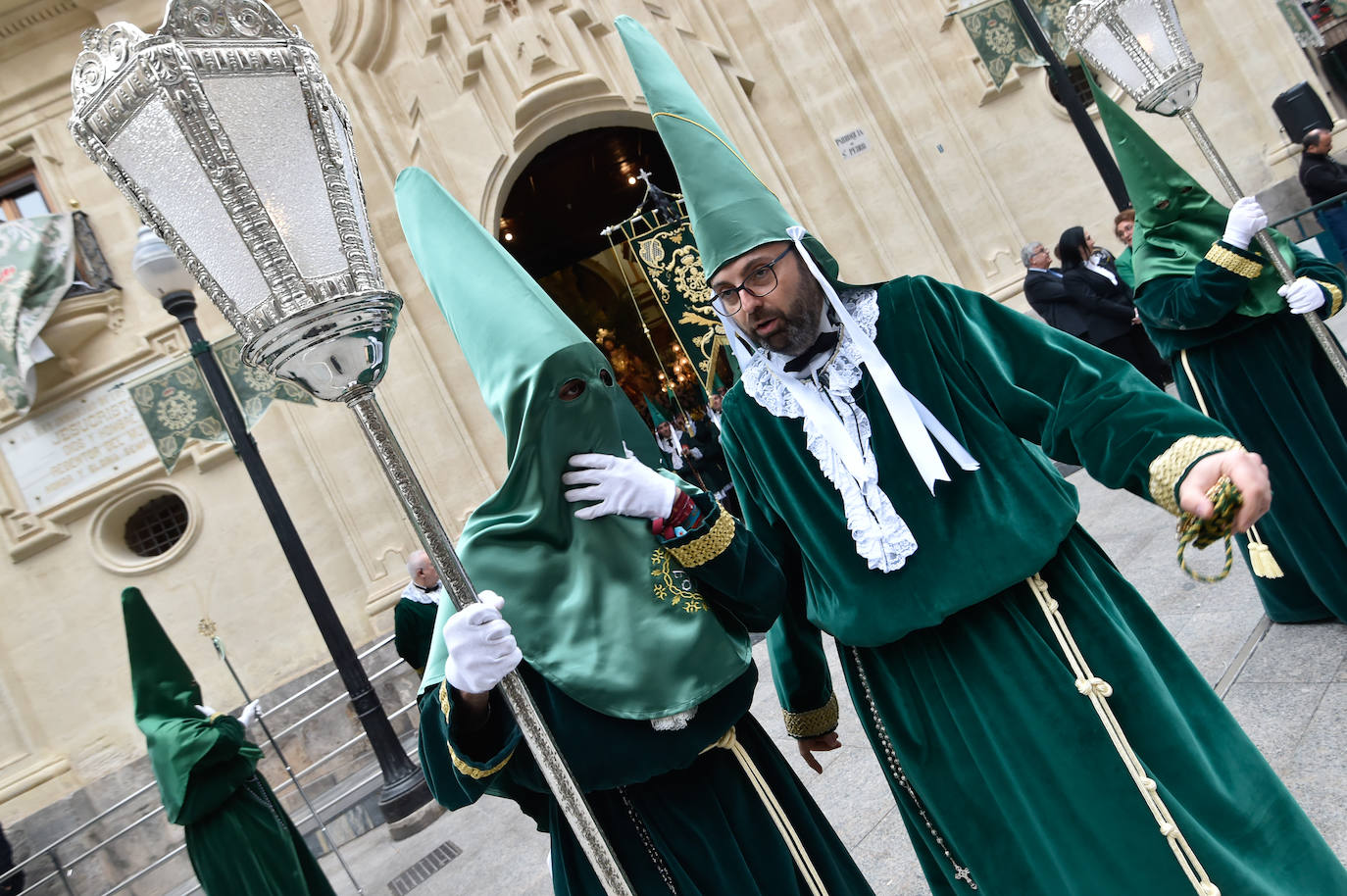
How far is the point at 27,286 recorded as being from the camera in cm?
990

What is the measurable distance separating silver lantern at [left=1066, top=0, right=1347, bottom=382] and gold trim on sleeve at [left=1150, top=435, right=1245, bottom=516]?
2318 mm

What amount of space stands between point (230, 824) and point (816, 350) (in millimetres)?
3967

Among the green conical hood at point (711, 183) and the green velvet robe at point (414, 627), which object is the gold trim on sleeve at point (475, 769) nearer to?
the green conical hood at point (711, 183)

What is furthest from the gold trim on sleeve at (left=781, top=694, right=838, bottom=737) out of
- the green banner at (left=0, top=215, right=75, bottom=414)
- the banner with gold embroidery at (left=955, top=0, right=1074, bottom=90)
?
the green banner at (left=0, top=215, right=75, bottom=414)

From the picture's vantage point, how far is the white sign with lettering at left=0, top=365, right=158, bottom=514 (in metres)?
10.0

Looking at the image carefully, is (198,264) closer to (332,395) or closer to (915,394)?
(332,395)

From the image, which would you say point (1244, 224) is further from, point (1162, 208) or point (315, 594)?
point (315, 594)

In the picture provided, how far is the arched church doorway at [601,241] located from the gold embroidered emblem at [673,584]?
7.06m

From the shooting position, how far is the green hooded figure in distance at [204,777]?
4359mm

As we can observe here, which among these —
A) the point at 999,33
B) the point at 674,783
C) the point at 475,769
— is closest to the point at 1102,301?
the point at 999,33

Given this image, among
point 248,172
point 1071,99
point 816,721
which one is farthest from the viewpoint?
point 1071,99

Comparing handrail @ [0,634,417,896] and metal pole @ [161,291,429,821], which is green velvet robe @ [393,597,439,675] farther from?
handrail @ [0,634,417,896]

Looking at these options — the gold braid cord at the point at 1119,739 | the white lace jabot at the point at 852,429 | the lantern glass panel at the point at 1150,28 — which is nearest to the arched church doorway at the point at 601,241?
the lantern glass panel at the point at 1150,28

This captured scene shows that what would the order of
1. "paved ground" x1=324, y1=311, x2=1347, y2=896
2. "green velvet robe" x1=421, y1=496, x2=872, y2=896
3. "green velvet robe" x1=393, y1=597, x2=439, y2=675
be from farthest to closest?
"green velvet robe" x1=393, y1=597, x2=439, y2=675, "paved ground" x1=324, y1=311, x2=1347, y2=896, "green velvet robe" x1=421, y1=496, x2=872, y2=896
